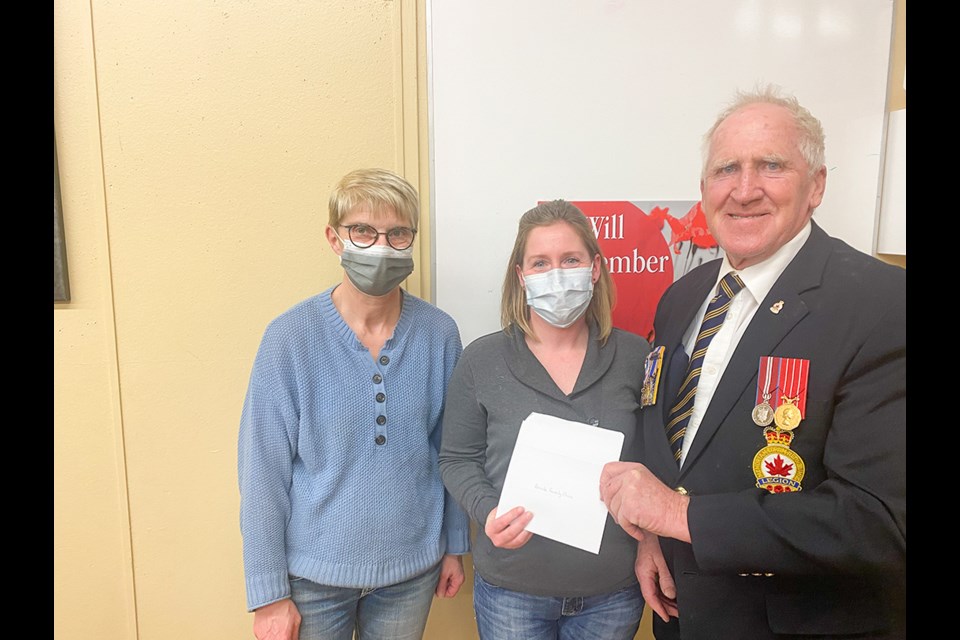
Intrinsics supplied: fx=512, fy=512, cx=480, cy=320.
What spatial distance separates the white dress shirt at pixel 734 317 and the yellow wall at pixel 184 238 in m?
0.94

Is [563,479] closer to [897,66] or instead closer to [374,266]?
[374,266]

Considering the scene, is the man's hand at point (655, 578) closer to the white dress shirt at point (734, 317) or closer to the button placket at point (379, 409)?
the white dress shirt at point (734, 317)

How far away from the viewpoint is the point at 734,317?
107 cm

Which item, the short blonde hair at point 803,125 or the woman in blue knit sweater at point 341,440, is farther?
the woman in blue knit sweater at point 341,440

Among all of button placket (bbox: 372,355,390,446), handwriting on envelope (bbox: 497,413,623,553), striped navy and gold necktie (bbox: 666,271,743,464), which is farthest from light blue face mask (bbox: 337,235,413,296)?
striped navy and gold necktie (bbox: 666,271,743,464)

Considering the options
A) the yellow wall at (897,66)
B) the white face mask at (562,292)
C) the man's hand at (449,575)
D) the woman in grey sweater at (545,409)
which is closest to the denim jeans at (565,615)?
the woman in grey sweater at (545,409)

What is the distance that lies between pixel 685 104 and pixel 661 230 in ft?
1.23

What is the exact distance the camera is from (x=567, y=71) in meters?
1.54

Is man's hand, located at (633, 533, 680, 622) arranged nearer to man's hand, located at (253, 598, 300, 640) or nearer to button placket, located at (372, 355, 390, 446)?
button placket, located at (372, 355, 390, 446)

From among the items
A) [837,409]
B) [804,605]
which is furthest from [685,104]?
[804,605]

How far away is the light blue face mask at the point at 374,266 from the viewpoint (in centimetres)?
126

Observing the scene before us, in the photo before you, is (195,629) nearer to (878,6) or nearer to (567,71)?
(567,71)

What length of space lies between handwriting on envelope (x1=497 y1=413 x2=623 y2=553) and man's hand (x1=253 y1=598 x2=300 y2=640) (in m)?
0.61

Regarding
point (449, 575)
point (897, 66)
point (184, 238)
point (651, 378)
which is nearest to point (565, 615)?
point (449, 575)
